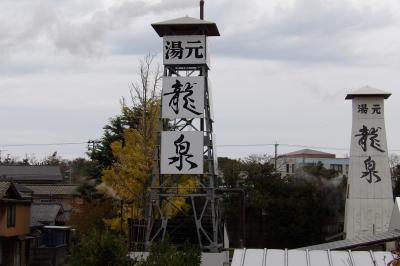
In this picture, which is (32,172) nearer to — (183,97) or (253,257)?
(183,97)

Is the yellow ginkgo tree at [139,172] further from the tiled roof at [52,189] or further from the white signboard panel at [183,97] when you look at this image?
the tiled roof at [52,189]

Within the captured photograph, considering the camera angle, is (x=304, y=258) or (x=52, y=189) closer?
(x=304, y=258)

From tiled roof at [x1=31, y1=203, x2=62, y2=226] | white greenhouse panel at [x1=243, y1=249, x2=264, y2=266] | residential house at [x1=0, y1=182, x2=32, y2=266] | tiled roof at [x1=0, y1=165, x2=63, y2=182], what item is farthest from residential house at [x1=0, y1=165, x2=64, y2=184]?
white greenhouse panel at [x1=243, y1=249, x2=264, y2=266]

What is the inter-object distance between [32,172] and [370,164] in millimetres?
41766

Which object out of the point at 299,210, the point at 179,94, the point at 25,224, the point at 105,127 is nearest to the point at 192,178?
the point at 179,94

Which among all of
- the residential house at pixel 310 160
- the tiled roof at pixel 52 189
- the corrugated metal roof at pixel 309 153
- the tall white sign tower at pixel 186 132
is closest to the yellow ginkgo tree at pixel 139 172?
the tall white sign tower at pixel 186 132

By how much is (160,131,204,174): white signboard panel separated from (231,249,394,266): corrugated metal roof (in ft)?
40.8

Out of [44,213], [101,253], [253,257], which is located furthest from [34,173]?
[253,257]

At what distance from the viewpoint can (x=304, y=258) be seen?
14445 millimetres

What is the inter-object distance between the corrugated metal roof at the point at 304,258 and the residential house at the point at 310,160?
212 ft

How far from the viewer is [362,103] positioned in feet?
135

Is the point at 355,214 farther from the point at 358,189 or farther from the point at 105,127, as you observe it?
the point at 105,127

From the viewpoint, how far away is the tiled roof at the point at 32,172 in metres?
70.9

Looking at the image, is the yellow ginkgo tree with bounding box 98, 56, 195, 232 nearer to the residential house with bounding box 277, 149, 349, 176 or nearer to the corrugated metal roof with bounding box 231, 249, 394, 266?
the corrugated metal roof with bounding box 231, 249, 394, 266
